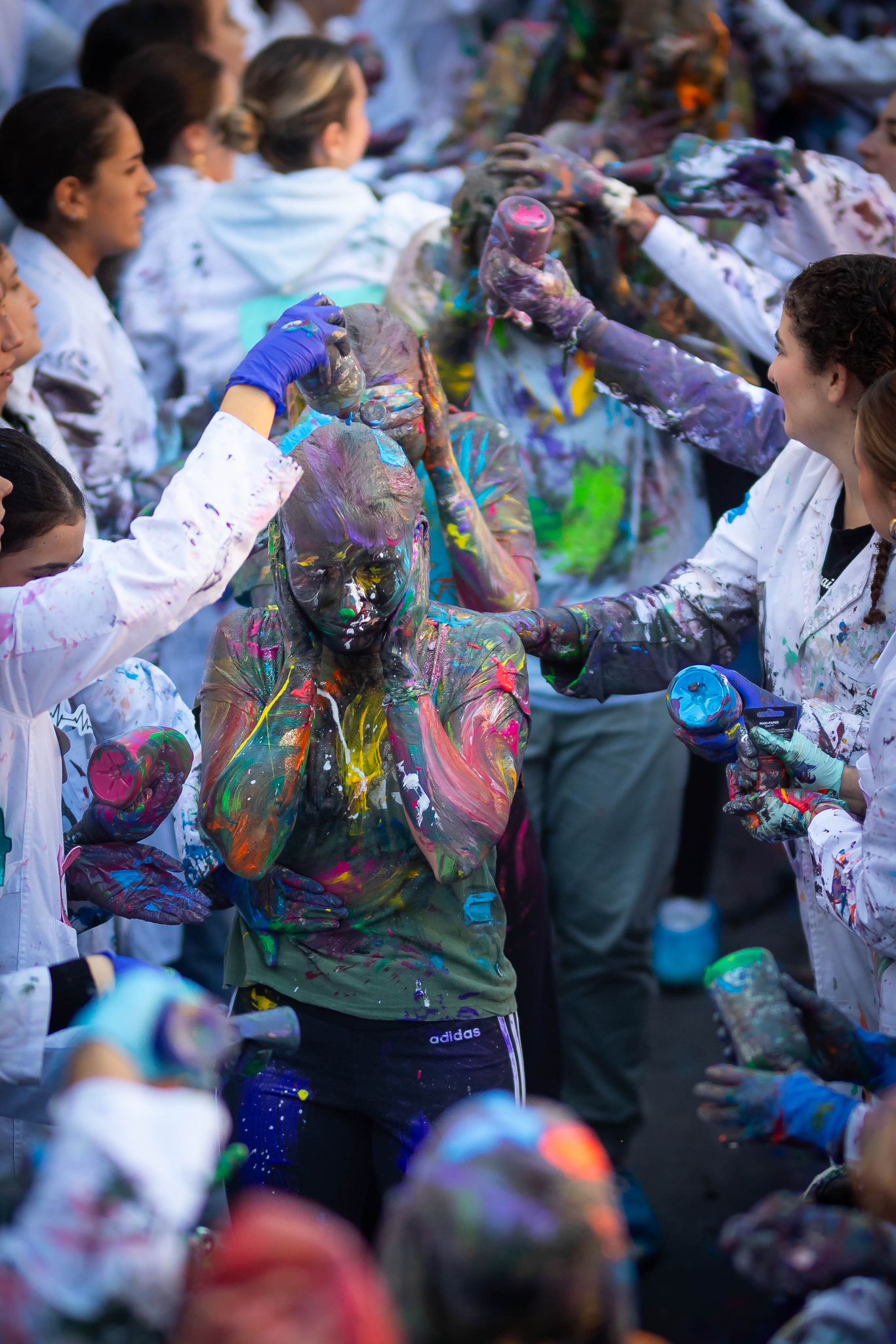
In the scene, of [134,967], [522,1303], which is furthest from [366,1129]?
[522,1303]

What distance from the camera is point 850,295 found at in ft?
7.29

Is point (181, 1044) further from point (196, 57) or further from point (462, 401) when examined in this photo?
point (196, 57)

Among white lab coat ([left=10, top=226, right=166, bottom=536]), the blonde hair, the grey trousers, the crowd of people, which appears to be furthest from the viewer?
the blonde hair

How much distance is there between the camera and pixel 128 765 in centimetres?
209

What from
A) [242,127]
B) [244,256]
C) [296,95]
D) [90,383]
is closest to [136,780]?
[90,383]

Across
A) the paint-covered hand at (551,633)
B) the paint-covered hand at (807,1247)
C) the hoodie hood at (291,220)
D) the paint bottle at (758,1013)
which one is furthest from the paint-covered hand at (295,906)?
the hoodie hood at (291,220)

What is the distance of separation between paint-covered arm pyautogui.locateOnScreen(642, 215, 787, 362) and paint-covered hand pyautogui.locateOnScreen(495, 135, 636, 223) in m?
0.11

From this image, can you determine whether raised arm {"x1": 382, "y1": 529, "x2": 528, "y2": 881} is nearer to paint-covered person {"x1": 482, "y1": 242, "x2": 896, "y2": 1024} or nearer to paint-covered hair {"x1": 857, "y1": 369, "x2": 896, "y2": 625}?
paint-covered person {"x1": 482, "y1": 242, "x2": 896, "y2": 1024}

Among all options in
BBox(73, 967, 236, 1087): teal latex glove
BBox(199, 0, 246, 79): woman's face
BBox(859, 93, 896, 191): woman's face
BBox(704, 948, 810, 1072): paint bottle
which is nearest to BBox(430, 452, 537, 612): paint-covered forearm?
BBox(704, 948, 810, 1072): paint bottle

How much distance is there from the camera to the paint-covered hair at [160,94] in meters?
4.13

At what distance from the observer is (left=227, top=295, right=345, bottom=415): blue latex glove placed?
2.02 metres

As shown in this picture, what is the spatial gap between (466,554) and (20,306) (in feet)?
3.79

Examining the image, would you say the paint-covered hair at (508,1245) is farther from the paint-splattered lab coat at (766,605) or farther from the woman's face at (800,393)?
the woman's face at (800,393)

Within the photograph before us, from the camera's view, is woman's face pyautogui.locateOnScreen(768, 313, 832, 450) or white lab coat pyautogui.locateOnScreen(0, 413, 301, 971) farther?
woman's face pyautogui.locateOnScreen(768, 313, 832, 450)
